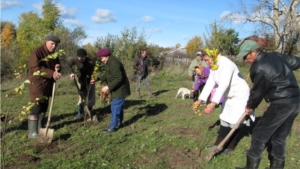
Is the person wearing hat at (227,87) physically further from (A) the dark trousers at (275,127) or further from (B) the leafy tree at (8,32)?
(B) the leafy tree at (8,32)

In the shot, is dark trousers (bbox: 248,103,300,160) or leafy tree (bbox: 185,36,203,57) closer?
dark trousers (bbox: 248,103,300,160)

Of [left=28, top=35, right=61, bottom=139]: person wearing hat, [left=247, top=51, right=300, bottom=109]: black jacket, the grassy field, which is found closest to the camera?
[left=247, top=51, right=300, bottom=109]: black jacket

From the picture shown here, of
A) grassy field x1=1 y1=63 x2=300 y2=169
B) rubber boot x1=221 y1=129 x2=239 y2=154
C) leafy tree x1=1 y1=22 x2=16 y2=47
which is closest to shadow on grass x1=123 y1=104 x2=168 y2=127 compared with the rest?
grassy field x1=1 y1=63 x2=300 y2=169

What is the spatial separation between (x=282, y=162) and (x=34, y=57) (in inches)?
185

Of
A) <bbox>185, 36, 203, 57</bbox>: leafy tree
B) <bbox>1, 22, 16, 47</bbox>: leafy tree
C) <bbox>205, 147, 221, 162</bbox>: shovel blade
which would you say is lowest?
→ <bbox>205, 147, 221, 162</bbox>: shovel blade

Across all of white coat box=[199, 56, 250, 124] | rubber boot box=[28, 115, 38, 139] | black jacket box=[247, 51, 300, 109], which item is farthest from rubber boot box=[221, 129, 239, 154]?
rubber boot box=[28, 115, 38, 139]

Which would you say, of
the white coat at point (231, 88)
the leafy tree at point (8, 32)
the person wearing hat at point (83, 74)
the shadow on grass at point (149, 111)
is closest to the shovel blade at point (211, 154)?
the white coat at point (231, 88)

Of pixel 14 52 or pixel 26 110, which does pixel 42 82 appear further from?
pixel 14 52

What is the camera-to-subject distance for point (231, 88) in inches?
194

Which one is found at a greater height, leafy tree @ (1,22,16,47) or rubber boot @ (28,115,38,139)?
leafy tree @ (1,22,16,47)

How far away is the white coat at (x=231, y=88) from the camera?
4704 mm

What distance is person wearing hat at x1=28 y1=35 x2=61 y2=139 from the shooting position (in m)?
5.56

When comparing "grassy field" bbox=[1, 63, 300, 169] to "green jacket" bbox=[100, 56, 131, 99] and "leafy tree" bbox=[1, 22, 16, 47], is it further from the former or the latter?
"leafy tree" bbox=[1, 22, 16, 47]

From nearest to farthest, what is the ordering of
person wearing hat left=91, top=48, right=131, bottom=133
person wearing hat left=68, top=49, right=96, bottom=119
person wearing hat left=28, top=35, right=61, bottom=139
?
person wearing hat left=28, top=35, right=61, bottom=139 < person wearing hat left=91, top=48, right=131, bottom=133 < person wearing hat left=68, top=49, right=96, bottom=119
